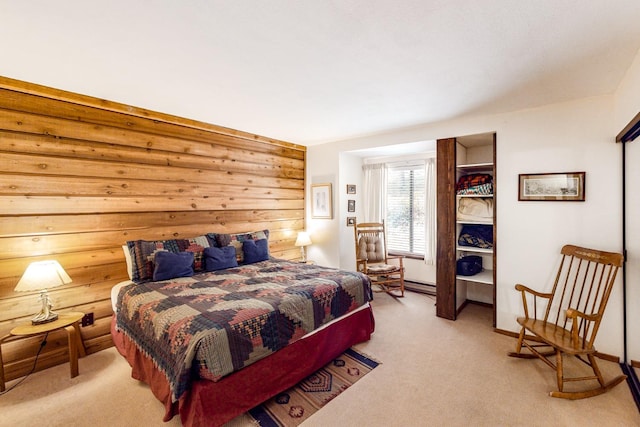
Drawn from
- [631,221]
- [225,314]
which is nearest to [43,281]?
[225,314]

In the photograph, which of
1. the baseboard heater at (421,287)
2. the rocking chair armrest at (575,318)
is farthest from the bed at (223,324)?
the baseboard heater at (421,287)

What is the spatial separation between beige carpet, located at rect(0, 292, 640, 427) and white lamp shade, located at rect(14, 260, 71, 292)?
0.83 metres

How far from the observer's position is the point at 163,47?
1971mm

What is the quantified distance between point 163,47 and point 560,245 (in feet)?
13.0

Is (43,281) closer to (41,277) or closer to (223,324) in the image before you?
(41,277)

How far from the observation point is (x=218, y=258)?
3.35 metres

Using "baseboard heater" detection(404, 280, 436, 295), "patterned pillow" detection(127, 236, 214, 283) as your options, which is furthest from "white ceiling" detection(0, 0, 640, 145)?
"baseboard heater" detection(404, 280, 436, 295)

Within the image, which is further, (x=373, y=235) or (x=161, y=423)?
(x=373, y=235)

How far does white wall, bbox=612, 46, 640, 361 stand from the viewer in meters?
2.32

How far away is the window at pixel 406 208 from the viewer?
4.90 metres

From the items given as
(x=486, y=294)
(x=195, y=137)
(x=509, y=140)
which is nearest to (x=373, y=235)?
(x=486, y=294)

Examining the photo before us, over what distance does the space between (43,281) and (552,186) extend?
4.75 metres

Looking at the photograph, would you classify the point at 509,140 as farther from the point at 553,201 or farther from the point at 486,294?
the point at 486,294

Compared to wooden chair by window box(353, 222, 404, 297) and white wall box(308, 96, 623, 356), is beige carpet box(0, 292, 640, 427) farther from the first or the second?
wooden chair by window box(353, 222, 404, 297)
